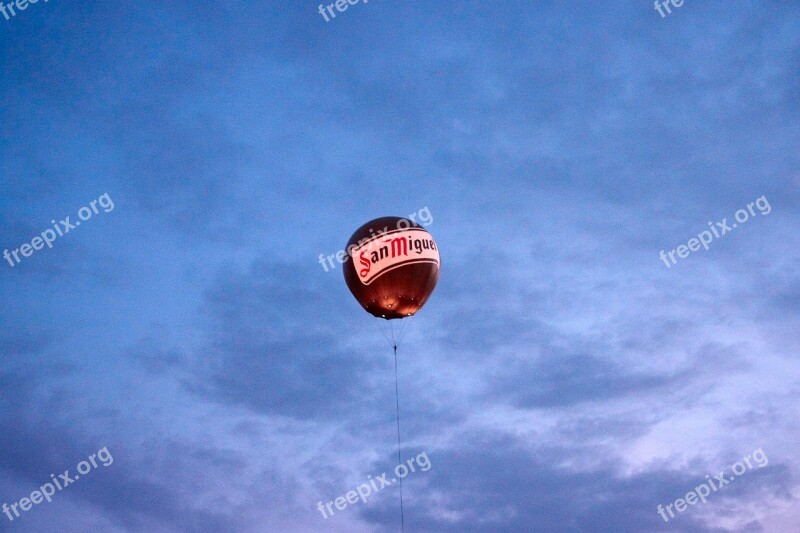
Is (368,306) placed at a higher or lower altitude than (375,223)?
lower

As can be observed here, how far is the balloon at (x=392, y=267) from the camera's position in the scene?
3000cm

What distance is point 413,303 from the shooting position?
30812 millimetres

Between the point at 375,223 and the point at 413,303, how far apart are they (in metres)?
3.58

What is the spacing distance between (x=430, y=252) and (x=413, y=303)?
2.16 m

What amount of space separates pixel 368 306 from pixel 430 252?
10.9 ft

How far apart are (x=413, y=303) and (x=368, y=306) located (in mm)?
1831

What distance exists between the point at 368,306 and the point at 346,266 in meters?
1.94

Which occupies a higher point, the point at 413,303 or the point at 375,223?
the point at 375,223

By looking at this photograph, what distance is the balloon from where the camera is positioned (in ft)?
98.4

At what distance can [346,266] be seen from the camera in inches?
1245

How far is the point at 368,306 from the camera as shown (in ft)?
102

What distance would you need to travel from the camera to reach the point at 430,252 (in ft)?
102

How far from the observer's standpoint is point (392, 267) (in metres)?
29.8
